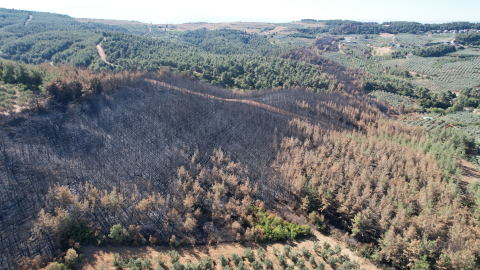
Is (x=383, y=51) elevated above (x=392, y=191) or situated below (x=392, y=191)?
above

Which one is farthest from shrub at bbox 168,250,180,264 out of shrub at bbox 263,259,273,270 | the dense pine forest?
shrub at bbox 263,259,273,270

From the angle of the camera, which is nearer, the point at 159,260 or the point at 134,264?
the point at 134,264

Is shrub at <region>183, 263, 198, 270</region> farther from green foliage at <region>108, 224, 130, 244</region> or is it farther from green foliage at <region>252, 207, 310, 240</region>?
green foliage at <region>252, 207, 310, 240</region>

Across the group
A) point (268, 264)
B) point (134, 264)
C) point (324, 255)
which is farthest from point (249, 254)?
point (134, 264)

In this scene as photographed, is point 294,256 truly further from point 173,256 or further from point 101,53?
point 101,53

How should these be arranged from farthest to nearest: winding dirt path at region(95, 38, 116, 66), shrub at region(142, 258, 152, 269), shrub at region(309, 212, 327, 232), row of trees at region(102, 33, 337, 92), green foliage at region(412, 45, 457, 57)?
1. green foliage at region(412, 45, 457, 57)
2. winding dirt path at region(95, 38, 116, 66)
3. row of trees at region(102, 33, 337, 92)
4. shrub at region(309, 212, 327, 232)
5. shrub at region(142, 258, 152, 269)

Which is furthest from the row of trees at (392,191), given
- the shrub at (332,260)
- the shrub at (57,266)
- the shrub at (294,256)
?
the shrub at (57,266)

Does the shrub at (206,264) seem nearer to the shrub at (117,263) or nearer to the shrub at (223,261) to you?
the shrub at (223,261)

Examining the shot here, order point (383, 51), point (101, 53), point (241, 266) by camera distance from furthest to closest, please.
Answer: point (383, 51) → point (101, 53) → point (241, 266)

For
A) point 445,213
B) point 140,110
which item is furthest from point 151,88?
point 445,213
